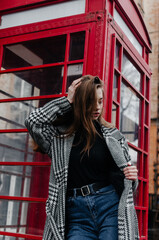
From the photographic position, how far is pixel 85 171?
6.81ft

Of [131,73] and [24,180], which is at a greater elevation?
[131,73]

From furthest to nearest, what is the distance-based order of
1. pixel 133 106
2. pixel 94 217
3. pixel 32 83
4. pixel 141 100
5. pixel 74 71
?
pixel 141 100 → pixel 133 106 → pixel 32 83 → pixel 74 71 → pixel 94 217

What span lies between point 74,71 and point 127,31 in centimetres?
92

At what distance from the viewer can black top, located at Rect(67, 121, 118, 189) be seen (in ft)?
6.80

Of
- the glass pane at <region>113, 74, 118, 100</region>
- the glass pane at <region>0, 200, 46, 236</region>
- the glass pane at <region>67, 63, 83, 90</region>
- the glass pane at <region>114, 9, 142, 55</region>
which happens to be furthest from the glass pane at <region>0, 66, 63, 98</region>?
the glass pane at <region>0, 200, 46, 236</region>

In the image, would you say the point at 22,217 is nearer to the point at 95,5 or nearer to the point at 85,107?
the point at 85,107

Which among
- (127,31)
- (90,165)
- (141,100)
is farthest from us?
(141,100)

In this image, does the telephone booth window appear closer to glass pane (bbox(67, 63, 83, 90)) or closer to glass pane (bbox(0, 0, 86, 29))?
glass pane (bbox(67, 63, 83, 90))

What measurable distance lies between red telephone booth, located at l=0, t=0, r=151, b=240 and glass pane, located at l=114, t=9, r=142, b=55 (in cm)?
1

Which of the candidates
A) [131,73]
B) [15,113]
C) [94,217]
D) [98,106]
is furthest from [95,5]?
[94,217]

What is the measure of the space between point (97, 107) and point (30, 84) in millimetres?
1089

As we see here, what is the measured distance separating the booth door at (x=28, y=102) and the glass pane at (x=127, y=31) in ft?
1.52

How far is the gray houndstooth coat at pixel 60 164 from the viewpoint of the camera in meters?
1.98

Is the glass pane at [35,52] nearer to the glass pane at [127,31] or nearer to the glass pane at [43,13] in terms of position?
the glass pane at [43,13]
